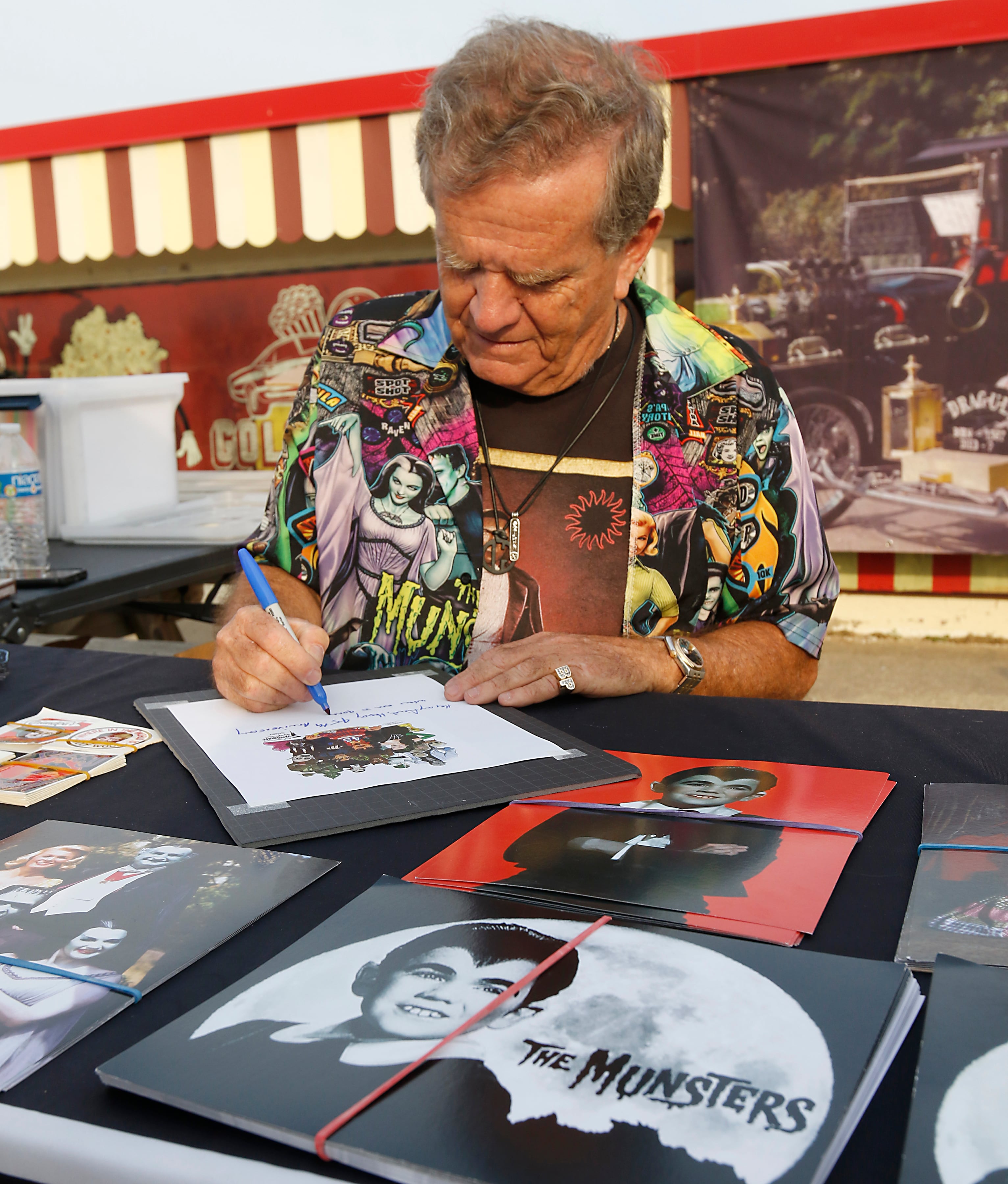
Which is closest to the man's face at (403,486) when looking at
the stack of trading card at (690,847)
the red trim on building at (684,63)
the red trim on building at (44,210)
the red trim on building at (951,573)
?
the stack of trading card at (690,847)

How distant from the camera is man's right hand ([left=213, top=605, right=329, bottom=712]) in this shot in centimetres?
106

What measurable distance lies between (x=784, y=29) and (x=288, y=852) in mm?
3784

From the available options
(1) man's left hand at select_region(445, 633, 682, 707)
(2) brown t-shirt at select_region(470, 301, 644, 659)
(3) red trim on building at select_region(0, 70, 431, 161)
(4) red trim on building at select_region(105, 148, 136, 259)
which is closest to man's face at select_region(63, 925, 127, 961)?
(1) man's left hand at select_region(445, 633, 682, 707)

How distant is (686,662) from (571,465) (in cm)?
37

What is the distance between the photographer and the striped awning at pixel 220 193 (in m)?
4.16

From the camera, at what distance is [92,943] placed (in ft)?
2.03

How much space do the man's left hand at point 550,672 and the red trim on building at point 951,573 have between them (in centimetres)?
333

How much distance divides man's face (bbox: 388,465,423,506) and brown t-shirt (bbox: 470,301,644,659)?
3.8 inches

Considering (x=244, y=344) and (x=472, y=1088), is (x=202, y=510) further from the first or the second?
(x=472, y=1088)

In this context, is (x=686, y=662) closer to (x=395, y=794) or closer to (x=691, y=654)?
(x=691, y=654)

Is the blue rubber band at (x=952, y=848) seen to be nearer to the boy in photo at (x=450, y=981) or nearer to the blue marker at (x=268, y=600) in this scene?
the boy in photo at (x=450, y=981)

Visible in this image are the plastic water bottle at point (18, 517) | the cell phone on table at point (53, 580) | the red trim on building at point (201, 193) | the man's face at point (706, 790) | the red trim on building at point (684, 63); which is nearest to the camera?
the man's face at point (706, 790)

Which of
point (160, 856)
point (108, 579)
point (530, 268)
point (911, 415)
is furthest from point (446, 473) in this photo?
point (911, 415)

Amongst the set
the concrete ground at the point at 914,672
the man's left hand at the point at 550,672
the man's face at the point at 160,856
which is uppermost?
the man's left hand at the point at 550,672
